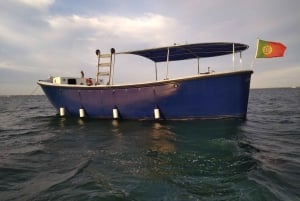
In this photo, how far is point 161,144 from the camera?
9086 mm

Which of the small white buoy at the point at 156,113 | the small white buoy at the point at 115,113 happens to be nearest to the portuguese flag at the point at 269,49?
the small white buoy at the point at 156,113

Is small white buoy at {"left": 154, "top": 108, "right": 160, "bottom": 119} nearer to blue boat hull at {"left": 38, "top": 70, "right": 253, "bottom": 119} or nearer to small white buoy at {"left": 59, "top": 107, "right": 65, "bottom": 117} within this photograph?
blue boat hull at {"left": 38, "top": 70, "right": 253, "bottom": 119}

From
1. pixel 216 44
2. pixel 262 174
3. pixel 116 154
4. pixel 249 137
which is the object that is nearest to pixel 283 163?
pixel 262 174

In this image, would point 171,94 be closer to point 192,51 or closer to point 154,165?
point 192,51

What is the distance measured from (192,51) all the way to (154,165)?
382 inches

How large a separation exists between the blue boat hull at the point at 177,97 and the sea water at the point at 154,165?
1.94 meters

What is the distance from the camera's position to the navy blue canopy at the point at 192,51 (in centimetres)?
1387

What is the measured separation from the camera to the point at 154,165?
662 cm

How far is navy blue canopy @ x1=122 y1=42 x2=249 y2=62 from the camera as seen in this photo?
13.9m

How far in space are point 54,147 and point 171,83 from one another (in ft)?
21.1

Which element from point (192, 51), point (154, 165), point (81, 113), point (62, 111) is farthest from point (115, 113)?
point (154, 165)

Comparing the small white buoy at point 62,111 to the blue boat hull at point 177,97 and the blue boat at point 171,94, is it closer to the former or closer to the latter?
the blue boat at point 171,94

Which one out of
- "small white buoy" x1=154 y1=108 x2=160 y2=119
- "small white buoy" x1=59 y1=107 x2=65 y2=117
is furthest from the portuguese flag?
"small white buoy" x1=59 y1=107 x2=65 y2=117

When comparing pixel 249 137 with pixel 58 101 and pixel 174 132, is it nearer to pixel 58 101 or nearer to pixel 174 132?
pixel 174 132
